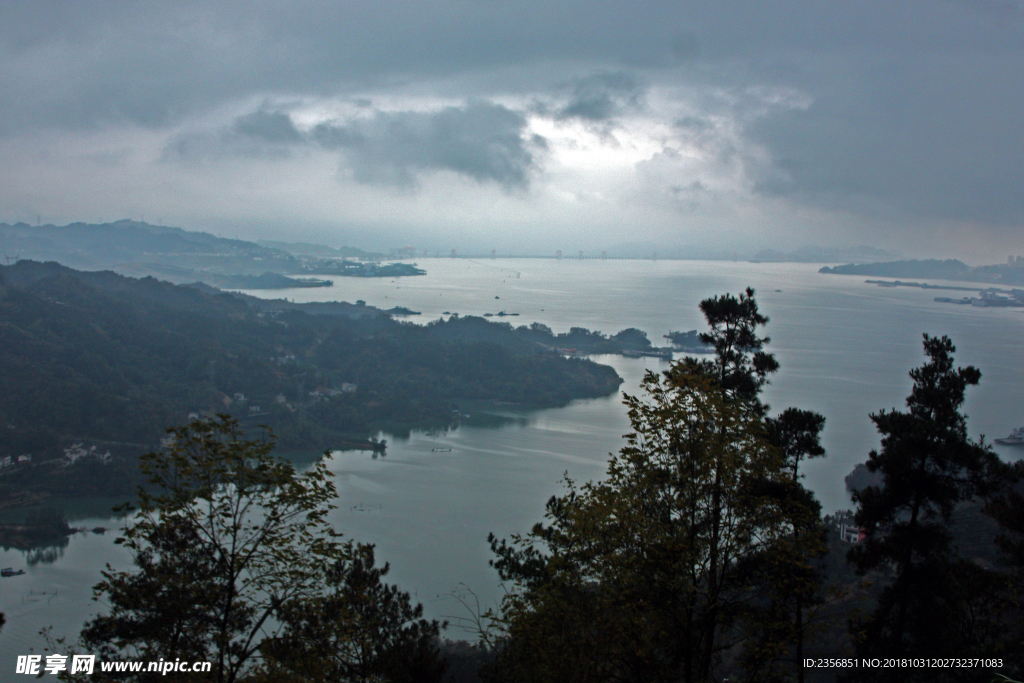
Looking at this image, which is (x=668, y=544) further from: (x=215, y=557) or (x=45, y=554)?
(x=45, y=554)

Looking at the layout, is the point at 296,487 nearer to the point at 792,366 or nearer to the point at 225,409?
the point at 225,409

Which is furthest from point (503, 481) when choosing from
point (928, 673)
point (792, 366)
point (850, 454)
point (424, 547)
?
point (792, 366)

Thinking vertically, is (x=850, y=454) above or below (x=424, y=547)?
above

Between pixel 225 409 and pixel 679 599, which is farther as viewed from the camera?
pixel 225 409

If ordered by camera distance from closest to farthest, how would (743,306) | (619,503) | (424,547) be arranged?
1. (619,503)
2. (743,306)
3. (424,547)

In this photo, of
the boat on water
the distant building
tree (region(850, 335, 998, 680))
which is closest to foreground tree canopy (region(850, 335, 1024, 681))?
tree (region(850, 335, 998, 680))

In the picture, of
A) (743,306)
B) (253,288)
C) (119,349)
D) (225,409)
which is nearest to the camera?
(743,306)

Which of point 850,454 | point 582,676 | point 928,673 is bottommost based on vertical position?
point 850,454

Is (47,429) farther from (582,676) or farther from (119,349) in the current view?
(582,676)

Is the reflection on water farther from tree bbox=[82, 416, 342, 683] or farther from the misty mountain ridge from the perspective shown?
the misty mountain ridge
